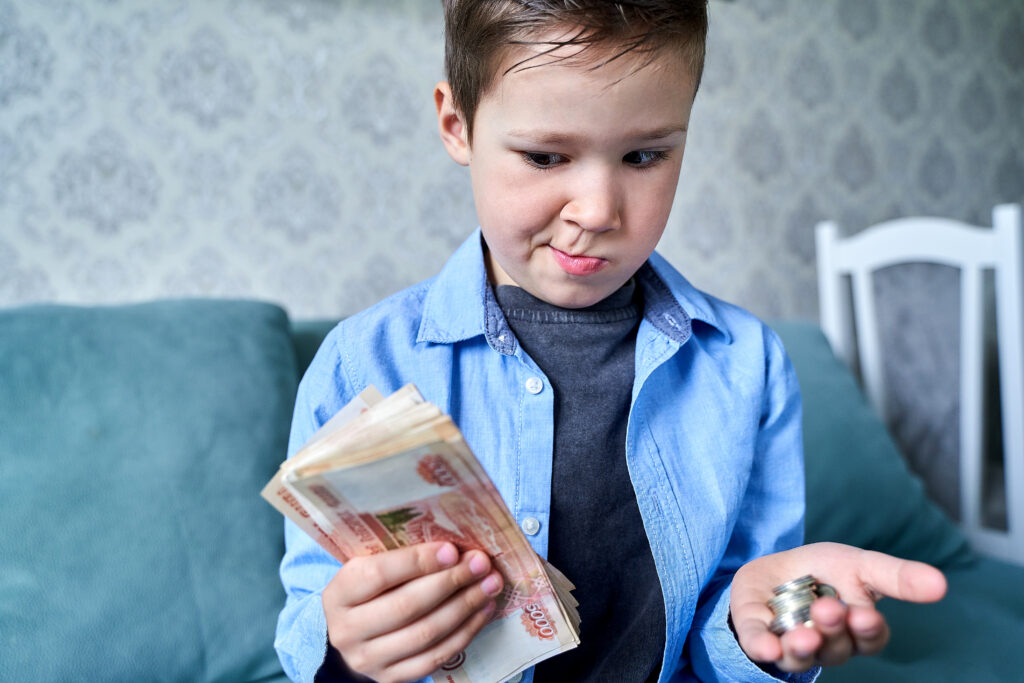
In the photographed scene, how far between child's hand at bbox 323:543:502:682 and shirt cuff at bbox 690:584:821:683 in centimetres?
26

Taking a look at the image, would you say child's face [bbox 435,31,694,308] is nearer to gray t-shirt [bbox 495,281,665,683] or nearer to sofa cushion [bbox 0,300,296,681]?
gray t-shirt [bbox 495,281,665,683]

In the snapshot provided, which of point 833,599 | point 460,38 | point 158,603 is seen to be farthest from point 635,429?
point 158,603

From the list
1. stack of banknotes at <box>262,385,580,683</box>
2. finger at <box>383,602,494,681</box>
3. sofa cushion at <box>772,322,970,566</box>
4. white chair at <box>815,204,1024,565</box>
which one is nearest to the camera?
stack of banknotes at <box>262,385,580,683</box>

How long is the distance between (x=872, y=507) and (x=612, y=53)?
3.58 feet

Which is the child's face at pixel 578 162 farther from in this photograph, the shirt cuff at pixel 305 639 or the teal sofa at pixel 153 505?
the teal sofa at pixel 153 505

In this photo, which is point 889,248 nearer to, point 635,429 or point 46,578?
point 635,429

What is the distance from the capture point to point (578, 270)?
688mm

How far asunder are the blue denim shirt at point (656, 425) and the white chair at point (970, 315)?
3.57 ft

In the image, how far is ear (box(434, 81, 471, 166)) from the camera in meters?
0.75

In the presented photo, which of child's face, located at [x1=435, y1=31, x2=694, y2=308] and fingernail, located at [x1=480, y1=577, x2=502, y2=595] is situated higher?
child's face, located at [x1=435, y1=31, x2=694, y2=308]

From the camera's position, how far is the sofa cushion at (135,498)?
0.88m

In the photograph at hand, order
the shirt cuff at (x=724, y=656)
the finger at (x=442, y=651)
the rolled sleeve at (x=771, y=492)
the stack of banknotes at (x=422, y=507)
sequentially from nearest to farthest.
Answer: the stack of banknotes at (x=422, y=507), the finger at (x=442, y=651), the shirt cuff at (x=724, y=656), the rolled sleeve at (x=771, y=492)

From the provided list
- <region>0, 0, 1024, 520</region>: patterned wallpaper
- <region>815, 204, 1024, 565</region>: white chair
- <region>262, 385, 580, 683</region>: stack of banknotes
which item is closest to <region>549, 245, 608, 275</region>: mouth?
<region>262, 385, 580, 683</region>: stack of banknotes

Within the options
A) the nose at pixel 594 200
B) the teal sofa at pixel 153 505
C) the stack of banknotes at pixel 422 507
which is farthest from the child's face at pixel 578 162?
the teal sofa at pixel 153 505
